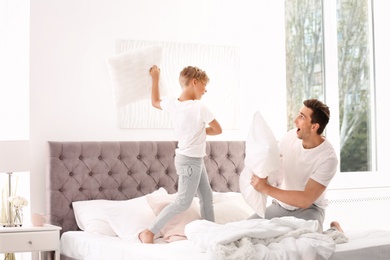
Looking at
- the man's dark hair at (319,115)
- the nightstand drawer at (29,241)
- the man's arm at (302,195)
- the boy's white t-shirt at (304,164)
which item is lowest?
the nightstand drawer at (29,241)

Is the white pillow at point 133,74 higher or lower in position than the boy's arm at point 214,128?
higher

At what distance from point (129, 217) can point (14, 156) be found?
839mm

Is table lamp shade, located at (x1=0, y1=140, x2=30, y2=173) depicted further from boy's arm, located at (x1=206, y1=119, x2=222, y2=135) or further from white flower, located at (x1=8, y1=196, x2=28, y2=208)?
boy's arm, located at (x1=206, y1=119, x2=222, y2=135)

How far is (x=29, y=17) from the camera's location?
4.72 meters

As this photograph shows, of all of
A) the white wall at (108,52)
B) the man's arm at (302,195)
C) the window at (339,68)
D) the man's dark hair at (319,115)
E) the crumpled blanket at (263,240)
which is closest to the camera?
the crumpled blanket at (263,240)

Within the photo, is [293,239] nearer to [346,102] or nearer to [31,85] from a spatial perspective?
[31,85]

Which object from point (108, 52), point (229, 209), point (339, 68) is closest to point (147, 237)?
point (229, 209)

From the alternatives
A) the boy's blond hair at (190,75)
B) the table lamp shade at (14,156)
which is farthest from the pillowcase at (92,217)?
the boy's blond hair at (190,75)

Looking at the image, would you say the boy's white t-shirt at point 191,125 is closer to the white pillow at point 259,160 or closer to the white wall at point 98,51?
the white pillow at point 259,160

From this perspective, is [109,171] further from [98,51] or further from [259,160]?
[259,160]

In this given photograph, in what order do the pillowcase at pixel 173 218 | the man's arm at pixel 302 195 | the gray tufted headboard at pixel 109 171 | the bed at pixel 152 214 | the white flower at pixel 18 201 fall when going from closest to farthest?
the bed at pixel 152 214, the man's arm at pixel 302 195, the pillowcase at pixel 173 218, the white flower at pixel 18 201, the gray tufted headboard at pixel 109 171

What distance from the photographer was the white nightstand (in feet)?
13.7

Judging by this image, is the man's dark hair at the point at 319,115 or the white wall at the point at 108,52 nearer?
the man's dark hair at the point at 319,115

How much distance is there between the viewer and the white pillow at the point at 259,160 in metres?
3.88
